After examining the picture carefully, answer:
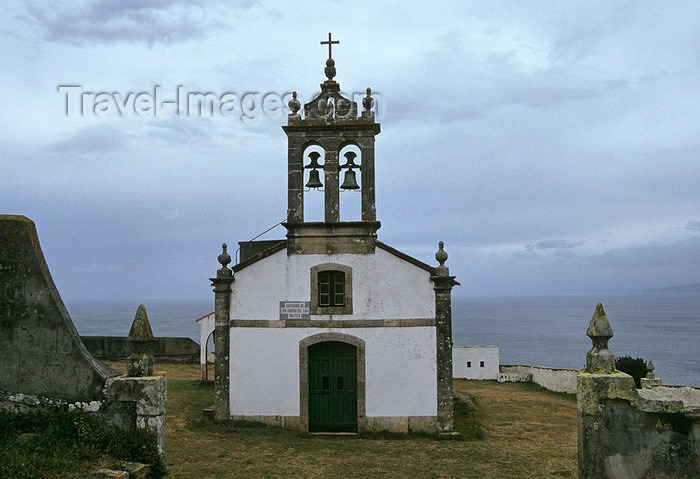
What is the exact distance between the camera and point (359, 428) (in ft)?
45.0

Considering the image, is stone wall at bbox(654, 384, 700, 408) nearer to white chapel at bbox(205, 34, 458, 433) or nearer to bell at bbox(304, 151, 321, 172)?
white chapel at bbox(205, 34, 458, 433)

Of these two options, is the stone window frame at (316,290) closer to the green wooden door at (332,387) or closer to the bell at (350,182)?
the green wooden door at (332,387)

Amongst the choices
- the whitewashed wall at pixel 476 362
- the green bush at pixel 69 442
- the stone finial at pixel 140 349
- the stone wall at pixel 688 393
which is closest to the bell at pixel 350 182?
the stone finial at pixel 140 349

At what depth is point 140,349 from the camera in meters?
7.35

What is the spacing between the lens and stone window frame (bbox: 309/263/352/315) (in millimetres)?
14000

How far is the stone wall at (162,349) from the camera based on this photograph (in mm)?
25516

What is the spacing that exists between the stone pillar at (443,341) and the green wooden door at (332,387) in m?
2.19

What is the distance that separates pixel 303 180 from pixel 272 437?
21.7 ft

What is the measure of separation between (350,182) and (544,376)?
17.3 m

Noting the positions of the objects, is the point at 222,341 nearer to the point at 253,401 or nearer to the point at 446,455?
the point at 253,401

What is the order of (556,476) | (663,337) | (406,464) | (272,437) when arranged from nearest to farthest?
(556,476) → (406,464) → (272,437) → (663,337)

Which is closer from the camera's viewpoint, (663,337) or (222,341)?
(222,341)

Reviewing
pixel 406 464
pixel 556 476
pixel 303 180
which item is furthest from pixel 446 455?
Answer: pixel 303 180

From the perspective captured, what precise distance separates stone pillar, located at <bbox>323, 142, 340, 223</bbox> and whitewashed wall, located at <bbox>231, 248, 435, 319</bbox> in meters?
1.14
